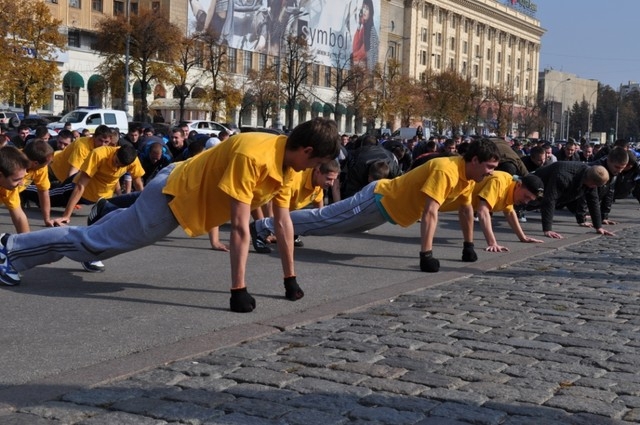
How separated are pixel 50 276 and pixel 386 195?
365 cm

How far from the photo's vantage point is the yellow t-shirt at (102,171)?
13.0 m

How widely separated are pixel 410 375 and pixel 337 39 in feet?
270

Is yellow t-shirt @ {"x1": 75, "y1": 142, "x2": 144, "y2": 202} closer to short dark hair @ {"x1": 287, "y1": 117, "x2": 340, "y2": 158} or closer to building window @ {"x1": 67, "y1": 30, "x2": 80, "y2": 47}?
short dark hair @ {"x1": 287, "y1": 117, "x2": 340, "y2": 158}

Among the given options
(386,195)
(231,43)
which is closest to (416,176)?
(386,195)

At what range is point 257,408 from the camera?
454 cm

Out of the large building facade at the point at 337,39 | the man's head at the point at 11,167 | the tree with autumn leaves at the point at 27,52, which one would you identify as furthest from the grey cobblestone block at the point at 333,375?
the large building facade at the point at 337,39

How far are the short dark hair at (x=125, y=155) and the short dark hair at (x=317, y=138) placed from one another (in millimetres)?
6447

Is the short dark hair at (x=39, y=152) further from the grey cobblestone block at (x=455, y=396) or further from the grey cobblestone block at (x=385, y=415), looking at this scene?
the grey cobblestone block at (x=385, y=415)

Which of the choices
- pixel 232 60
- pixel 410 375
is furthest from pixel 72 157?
pixel 232 60

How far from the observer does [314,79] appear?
86062 millimetres

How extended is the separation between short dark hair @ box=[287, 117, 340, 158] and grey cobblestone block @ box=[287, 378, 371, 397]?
81.7 inches

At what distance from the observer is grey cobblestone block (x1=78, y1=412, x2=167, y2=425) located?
4.27 m

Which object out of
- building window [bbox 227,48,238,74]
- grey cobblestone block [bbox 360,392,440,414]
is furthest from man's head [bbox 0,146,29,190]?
building window [bbox 227,48,238,74]

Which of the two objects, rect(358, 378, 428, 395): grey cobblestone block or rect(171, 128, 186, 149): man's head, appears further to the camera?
rect(171, 128, 186, 149): man's head
